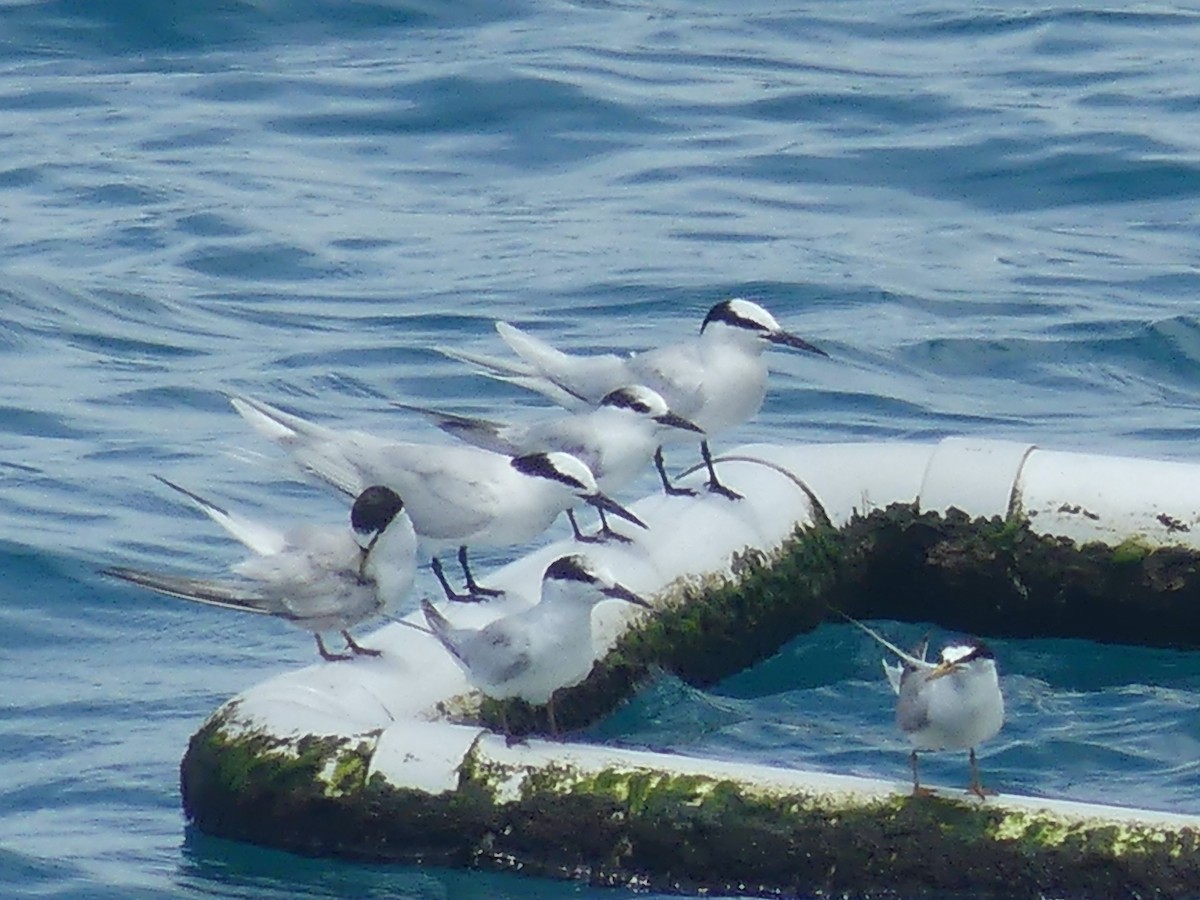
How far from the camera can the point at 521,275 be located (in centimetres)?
1490

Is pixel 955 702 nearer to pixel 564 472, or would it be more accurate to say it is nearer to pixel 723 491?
pixel 564 472

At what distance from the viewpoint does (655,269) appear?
1503cm

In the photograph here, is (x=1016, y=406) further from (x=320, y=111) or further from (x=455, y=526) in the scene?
(x=320, y=111)

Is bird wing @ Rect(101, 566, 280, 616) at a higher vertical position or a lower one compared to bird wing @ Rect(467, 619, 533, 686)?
higher

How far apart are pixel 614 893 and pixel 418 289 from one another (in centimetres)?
845

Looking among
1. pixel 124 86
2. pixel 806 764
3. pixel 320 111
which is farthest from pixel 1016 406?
pixel 124 86

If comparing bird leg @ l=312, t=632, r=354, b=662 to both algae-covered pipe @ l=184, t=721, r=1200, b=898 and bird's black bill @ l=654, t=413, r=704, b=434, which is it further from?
bird's black bill @ l=654, t=413, r=704, b=434

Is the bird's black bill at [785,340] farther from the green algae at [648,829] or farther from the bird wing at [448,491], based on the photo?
the green algae at [648,829]

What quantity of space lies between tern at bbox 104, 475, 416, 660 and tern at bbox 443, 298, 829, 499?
5.26 ft

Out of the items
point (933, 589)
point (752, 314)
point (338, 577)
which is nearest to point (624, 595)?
point (338, 577)

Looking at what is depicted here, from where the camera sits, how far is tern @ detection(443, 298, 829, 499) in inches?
352

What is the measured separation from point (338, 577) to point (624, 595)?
744 millimetres

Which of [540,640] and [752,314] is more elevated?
[752,314]

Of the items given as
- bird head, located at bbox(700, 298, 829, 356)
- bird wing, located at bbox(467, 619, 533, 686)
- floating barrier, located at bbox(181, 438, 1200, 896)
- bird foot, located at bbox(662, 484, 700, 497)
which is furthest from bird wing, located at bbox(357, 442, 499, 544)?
bird head, located at bbox(700, 298, 829, 356)
